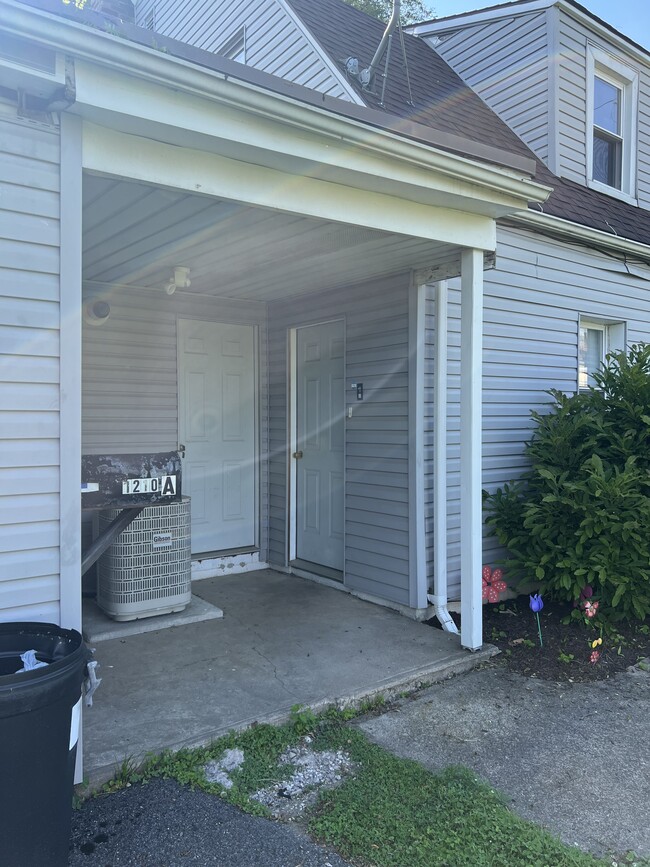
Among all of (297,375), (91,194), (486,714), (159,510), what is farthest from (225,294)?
(486,714)

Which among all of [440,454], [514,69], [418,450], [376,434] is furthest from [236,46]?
[440,454]

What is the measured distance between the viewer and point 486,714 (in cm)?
346

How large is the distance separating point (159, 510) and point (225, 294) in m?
2.14

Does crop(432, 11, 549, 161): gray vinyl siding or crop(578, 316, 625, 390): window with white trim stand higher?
crop(432, 11, 549, 161): gray vinyl siding

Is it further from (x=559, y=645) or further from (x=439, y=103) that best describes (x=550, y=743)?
(x=439, y=103)

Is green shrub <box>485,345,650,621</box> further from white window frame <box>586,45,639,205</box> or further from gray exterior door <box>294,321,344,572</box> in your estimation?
white window frame <box>586,45,639,205</box>

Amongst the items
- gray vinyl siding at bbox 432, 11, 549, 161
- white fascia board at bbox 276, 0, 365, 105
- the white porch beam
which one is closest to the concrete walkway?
the white porch beam

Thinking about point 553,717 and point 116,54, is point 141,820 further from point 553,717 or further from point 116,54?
point 116,54

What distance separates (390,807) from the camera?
2.59 metres

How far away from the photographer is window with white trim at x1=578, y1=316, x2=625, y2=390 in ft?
21.2

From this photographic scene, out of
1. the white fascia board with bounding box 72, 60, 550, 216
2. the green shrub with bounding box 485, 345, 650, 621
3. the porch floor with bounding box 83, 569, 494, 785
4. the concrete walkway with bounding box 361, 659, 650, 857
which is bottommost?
the concrete walkway with bounding box 361, 659, 650, 857

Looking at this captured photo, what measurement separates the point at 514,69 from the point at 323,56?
230 cm

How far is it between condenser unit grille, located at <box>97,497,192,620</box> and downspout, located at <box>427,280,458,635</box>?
6.01 ft

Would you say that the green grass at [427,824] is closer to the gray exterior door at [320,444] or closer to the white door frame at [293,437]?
the gray exterior door at [320,444]
